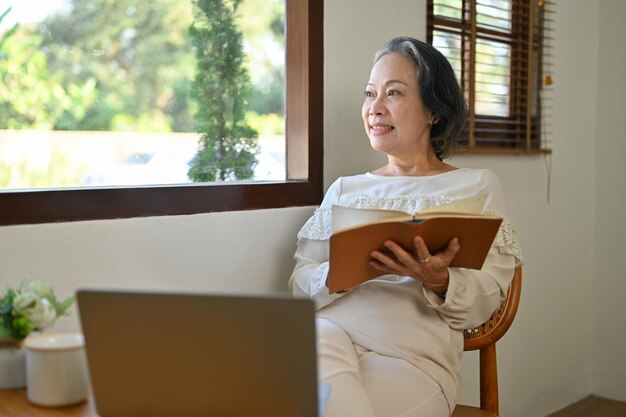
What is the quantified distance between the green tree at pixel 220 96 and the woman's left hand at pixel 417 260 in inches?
28.1

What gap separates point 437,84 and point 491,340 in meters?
0.70

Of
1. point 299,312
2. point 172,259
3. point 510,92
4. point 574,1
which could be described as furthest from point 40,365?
point 574,1

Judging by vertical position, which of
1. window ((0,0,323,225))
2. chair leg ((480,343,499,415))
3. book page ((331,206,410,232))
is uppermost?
window ((0,0,323,225))

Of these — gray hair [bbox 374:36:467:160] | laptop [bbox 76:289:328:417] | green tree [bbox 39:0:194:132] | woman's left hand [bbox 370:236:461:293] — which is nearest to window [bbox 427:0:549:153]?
gray hair [bbox 374:36:467:160]

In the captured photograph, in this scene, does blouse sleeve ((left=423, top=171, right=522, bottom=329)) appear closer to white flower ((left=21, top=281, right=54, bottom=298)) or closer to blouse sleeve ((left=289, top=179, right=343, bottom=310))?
blouse sleeve ((left=289, top=179, right=343, bottom=310))

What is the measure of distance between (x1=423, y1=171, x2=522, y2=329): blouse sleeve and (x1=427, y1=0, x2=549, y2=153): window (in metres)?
0.82

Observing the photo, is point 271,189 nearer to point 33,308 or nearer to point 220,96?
point 220,96

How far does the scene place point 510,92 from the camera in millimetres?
3121

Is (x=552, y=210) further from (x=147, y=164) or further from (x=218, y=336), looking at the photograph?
(x=218, y=336)

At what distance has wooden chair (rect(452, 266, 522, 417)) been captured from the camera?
195cm

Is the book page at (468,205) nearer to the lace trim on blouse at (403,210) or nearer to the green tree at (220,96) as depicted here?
the lace trim on blouse at (403,210)

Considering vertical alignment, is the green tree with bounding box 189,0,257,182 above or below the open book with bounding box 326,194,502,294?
above

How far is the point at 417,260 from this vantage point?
67.1 inches

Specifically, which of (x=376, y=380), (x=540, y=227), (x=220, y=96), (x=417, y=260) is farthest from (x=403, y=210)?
(x=540, y=227)
